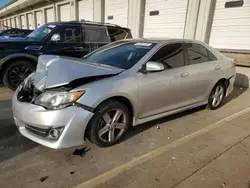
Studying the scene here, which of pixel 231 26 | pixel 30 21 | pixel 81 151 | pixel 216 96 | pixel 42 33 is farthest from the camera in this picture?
pixel 30 21

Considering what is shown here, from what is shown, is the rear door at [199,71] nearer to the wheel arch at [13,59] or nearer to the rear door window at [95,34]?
the rear door window at [95,34]

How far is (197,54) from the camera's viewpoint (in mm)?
3996

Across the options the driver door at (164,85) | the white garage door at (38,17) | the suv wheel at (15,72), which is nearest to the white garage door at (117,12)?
the suv wheel at (15,72)

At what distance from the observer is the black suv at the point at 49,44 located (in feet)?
16.2

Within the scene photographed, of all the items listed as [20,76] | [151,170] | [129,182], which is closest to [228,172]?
[151,170]

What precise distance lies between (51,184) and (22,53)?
3895 millimetres

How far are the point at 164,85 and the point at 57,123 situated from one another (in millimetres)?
1720

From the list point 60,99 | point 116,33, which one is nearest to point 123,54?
point 60,99

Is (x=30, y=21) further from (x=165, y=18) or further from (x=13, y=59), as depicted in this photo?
(x=13, y=59)

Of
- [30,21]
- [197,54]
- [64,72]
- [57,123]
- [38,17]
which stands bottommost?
[57,123]

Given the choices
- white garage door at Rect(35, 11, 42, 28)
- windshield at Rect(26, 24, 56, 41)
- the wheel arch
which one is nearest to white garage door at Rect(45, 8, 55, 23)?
white garage door at Rect(35, 11, 42, 28)

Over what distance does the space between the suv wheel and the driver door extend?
3.43 m

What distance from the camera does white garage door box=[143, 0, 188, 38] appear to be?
28.1 ft

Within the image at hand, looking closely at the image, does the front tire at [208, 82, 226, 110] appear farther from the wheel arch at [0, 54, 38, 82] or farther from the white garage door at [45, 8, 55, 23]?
the white garage door at [45, 8, 55, 23]
